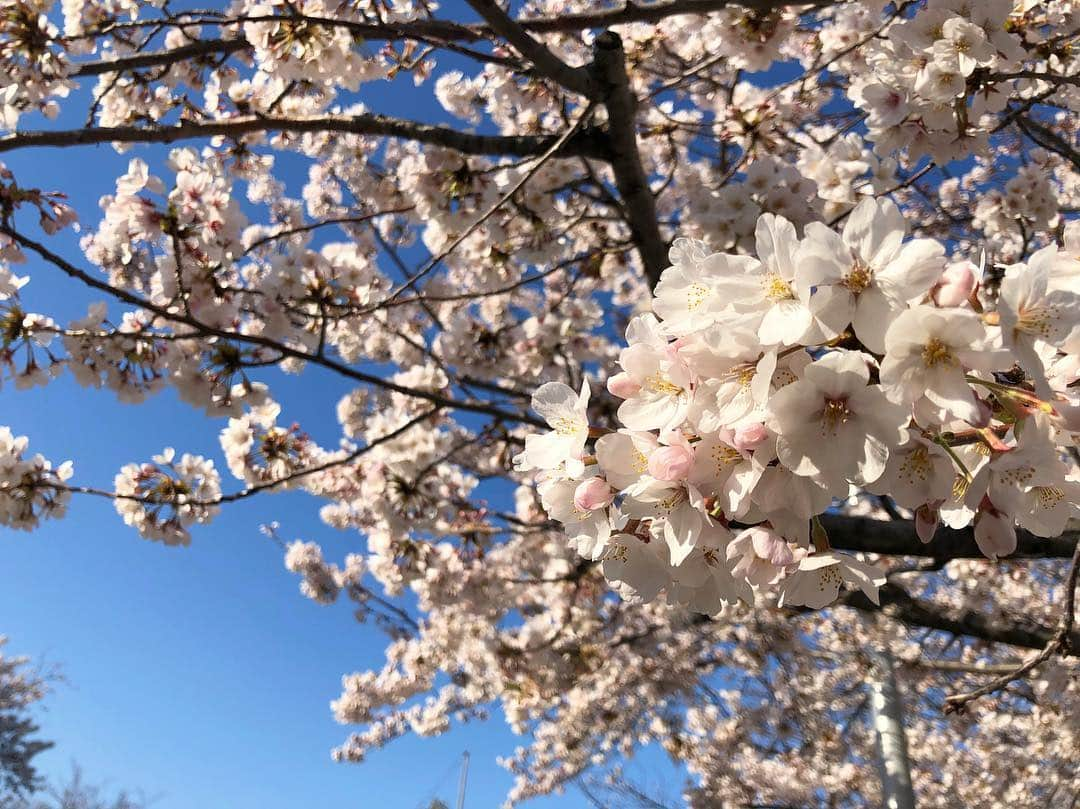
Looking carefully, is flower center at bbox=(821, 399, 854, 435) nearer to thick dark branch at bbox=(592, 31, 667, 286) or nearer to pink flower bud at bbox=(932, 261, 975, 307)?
pink flower bud at bbox=(932, 261, 975, 307)

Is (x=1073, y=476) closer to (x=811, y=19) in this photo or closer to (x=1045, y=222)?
(x=1045, y=222)

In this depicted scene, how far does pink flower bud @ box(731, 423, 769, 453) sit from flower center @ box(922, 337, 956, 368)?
7.9 inches

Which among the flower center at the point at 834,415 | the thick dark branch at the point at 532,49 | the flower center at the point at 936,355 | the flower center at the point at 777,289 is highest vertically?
the thick dark branch at the point at 532,49

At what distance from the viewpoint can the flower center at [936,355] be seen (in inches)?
30.2

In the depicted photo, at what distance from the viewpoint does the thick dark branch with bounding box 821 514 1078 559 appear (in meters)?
2.51

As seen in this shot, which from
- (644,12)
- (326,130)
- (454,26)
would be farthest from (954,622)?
(326,130)

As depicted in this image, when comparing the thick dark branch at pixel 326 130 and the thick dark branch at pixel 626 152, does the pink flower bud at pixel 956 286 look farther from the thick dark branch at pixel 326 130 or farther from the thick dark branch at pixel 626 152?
the thick dark branch at pixel 326 130

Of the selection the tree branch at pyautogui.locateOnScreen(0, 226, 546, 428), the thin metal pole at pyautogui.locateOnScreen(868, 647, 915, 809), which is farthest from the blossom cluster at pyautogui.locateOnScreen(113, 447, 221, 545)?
the thin metal pole at pyautogui.locateOnScreen(868, 647, 915, 809)

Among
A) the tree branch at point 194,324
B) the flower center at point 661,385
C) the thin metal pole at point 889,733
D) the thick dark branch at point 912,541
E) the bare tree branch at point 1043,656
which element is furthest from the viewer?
the thin metal pole at point 889,733

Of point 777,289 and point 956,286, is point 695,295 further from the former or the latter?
point 956,286

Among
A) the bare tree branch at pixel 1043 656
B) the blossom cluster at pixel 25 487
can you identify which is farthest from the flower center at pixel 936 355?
the blossom cluster at pixel 25 487

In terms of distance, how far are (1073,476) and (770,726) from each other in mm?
8606

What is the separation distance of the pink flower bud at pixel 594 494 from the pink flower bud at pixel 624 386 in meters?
0.14

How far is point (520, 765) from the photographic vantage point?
11992 mm
